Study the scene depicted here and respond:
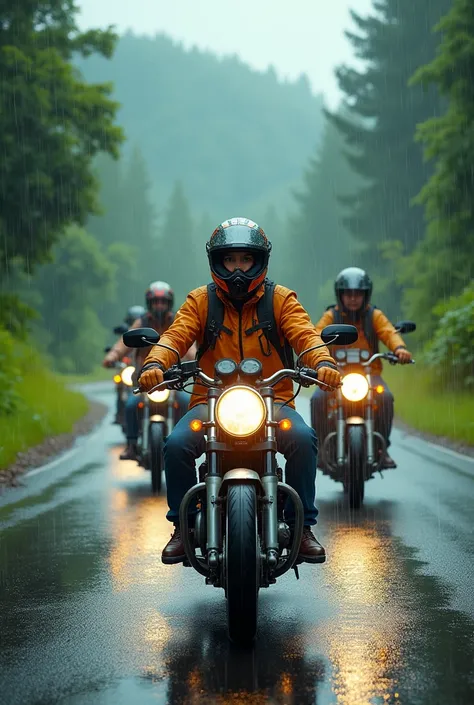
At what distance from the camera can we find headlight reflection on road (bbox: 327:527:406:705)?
4801 mm

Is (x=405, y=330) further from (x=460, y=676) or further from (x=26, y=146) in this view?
(x=26, y=146)

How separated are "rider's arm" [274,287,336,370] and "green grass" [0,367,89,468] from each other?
7702 millimetres

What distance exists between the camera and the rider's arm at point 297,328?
6375 millimetres

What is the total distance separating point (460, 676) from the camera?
4934 millimetres

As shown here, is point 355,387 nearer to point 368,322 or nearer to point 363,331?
point 363,331

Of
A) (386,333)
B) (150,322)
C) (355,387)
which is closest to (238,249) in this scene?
(355,387)

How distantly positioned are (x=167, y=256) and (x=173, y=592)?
13560 centimetres

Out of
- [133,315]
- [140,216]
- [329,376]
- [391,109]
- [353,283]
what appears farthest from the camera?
[140,216]

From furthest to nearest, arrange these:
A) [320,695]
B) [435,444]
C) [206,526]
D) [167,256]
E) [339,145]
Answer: [167,256] < [339,145] < [435,444] < [206,526] < [320,695]

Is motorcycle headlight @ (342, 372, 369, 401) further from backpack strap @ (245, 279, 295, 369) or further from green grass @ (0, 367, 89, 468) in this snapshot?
green grass @ (0, 367, 89, 468)

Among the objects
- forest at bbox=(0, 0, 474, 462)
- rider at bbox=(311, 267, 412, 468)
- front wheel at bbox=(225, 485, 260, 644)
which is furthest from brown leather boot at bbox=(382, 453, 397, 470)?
forest at bbox=(0, 0, 474, 462)

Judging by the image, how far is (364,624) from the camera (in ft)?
19.5

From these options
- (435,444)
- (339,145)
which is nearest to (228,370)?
(435,444)

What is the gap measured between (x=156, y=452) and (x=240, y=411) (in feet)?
20.1
